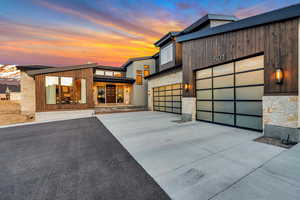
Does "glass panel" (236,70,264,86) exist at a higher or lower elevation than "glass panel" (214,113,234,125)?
higher

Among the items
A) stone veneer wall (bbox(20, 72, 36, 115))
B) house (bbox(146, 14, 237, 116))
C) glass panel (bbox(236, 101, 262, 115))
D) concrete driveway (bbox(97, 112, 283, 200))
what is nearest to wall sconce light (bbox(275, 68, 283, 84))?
→ glass panel (bbox(236, 101, 262, 115))

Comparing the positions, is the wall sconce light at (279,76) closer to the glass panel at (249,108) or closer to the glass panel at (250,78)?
the glass panel at (250,78)

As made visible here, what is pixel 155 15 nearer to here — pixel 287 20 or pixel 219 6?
A: pixel 219 6

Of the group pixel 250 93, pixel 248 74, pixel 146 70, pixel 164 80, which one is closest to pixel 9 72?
pixel 146 70

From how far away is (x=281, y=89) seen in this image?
427 centimetres

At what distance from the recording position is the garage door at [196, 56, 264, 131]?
525 centimetres

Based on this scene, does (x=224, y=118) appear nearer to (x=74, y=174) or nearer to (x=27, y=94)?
(x=74, y=174)

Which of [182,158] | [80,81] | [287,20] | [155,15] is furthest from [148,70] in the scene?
[182,158]

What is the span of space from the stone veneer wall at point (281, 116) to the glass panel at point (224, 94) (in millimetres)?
1544

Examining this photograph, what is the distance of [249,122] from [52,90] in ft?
43.6

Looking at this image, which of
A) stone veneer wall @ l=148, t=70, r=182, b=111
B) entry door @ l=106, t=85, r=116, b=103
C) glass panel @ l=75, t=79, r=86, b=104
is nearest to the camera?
stone veneer wall @ l=148, t=70, r=182, b=111

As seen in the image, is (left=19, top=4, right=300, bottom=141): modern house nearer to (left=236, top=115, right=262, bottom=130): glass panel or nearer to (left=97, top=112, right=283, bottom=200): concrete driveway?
(left=236, top=115, right=262, bottom=130): glass panel

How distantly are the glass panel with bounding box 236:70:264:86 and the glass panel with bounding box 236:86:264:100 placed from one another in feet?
0.81

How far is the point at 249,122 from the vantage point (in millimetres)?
5484
